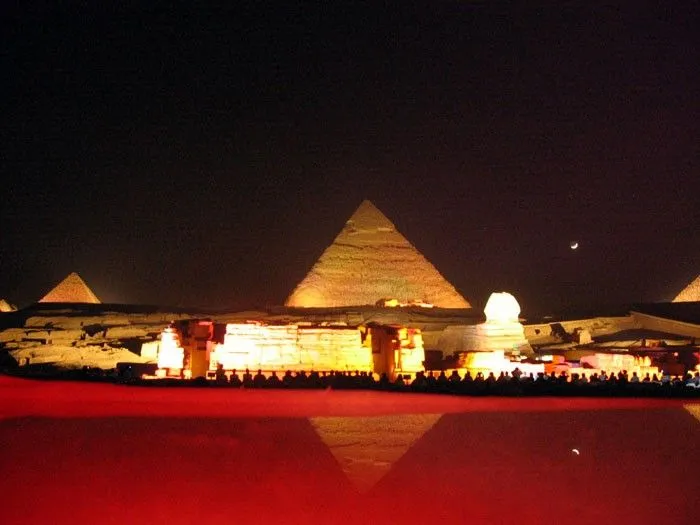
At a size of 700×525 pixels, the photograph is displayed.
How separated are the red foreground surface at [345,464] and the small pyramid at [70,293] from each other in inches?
1334

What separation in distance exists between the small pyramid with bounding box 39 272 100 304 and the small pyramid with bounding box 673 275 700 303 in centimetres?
3145

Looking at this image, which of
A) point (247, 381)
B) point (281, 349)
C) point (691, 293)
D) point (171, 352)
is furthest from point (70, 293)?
point (691, 293)

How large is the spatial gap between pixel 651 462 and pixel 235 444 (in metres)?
3.76

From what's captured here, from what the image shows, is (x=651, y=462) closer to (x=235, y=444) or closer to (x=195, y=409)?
(x=235, y=444)

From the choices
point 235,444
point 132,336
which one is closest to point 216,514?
point 235,444

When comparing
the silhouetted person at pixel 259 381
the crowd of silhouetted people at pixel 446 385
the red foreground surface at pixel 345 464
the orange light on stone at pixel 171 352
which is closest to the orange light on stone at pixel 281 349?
the crowd of silhouetted people at pixel 446 385

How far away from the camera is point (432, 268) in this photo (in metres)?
41.1

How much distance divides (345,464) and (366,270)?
109ft

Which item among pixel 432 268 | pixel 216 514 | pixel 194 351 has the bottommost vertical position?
pixel 216 514

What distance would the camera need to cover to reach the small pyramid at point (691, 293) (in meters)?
42.2

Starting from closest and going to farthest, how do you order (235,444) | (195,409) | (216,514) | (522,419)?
1. (216,514)
2. (235,444)
3. (522,419)
4. (195,409)

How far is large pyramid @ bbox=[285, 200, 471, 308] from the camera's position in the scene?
39375 millimetres

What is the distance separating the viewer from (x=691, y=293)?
42469mm

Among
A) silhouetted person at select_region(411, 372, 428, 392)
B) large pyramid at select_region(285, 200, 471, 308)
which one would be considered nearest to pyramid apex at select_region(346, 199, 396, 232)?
large pyramid at select_region(285, 200, 471, 308)
